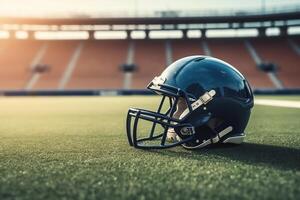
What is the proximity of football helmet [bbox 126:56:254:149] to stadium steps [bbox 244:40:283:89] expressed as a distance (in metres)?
26.5

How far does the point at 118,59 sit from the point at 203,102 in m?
29.7

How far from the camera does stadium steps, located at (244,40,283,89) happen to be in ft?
96.1

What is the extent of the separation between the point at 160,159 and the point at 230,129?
769 millimetres

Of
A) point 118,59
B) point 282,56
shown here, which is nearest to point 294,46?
point 282,56

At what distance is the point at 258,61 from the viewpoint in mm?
31672

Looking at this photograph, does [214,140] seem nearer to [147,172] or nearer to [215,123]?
[215,123]

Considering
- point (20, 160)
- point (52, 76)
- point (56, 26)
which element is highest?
point (20, 160)

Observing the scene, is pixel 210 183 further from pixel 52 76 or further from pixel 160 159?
pixel 52 76

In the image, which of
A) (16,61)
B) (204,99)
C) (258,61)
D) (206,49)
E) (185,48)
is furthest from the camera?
→ (185,48)

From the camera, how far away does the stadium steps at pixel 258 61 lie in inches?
1153

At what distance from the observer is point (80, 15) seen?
32688mm

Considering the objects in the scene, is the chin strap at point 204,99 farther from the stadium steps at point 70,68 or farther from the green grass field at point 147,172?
the stadium steps at point 70,68

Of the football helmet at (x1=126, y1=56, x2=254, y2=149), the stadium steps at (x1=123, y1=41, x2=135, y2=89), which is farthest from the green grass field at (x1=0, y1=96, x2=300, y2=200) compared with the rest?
the stadium steps at (x1=123, y1=41, x2=135, y2=89)

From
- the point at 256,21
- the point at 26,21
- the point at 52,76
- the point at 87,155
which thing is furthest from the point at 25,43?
the point at 87,155
